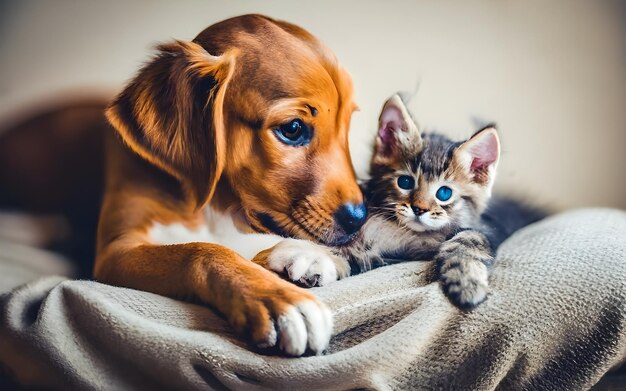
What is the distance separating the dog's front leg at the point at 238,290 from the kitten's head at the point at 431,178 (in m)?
0.33

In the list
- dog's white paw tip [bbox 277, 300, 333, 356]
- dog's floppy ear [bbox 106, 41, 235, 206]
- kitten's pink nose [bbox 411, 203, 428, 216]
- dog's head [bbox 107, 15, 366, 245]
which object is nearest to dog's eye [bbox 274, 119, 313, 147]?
dog's head [bbox 107, 15, 366, 245]

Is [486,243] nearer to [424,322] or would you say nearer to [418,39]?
[424,322]

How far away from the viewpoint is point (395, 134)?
1274mm

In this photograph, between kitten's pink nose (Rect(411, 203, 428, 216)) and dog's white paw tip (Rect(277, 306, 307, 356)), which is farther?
kitten's pink nose (Rect(411, 203, 428, 216))

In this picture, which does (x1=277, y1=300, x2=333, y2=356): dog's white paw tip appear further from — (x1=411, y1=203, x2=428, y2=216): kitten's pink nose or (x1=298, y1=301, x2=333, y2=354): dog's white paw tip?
(x1=411, y1=203, x2=428, y2=216): kitten's pink nose

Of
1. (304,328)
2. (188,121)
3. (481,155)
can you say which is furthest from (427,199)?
(188,121)

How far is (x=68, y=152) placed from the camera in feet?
4.47

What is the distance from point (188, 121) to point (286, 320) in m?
0.49

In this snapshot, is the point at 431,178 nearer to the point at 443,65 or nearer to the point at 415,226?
the point at 415,226

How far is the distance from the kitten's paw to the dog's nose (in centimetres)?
21

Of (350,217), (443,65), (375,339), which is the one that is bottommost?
(375,339)

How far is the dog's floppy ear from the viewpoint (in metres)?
1.19

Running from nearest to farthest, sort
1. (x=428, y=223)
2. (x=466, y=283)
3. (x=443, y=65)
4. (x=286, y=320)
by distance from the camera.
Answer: (x=286, y=320), (x=466, y=283), (x=428, y=223), (x=443, y=65)

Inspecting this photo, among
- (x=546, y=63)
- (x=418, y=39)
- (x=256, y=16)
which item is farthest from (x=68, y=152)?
(x=546, y=63)
